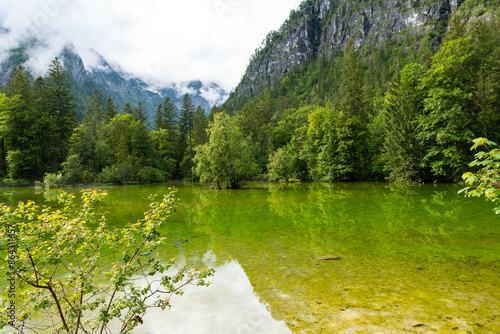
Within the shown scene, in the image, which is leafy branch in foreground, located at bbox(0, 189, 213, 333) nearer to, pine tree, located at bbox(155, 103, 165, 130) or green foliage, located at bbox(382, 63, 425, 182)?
green foliage, located at bbox(382, 63, 425, 182)

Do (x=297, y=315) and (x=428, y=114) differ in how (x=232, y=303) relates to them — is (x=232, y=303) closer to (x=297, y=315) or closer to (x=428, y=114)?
(x=297, y=315)

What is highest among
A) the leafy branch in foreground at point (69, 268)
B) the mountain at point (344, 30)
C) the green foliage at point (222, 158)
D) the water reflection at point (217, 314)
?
the mountain at point (344, 30)

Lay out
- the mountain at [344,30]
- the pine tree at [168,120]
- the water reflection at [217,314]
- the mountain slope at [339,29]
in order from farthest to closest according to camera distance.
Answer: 1. the mountain slope at [339,29]
2. the mountain at [344,30]
3. the pine tree at [168,120]
4. the water reflection at [217,314]

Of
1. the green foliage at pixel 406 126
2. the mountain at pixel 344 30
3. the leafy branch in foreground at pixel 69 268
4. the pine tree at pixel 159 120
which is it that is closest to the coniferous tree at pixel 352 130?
the green foliage at pixel 406 126

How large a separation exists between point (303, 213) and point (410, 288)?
924 centimetres

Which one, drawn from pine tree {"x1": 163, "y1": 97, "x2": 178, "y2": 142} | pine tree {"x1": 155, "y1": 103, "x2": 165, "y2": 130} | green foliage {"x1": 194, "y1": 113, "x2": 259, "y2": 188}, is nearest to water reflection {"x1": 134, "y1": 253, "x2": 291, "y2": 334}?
green foliage {"x1": 194, "y1": 113, "x2": 259, "y2": 188}

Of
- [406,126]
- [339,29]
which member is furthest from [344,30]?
[406,126]

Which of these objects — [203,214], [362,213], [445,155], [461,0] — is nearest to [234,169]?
[203,214]

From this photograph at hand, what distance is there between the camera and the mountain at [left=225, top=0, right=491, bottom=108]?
116 metres

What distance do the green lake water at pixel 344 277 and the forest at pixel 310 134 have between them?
74.1 ft

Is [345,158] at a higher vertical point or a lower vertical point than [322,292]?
higher

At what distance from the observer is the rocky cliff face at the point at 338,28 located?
12069cm

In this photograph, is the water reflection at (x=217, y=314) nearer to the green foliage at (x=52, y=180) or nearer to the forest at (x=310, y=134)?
the forest at (x=310, y=134)

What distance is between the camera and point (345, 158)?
4125cm
